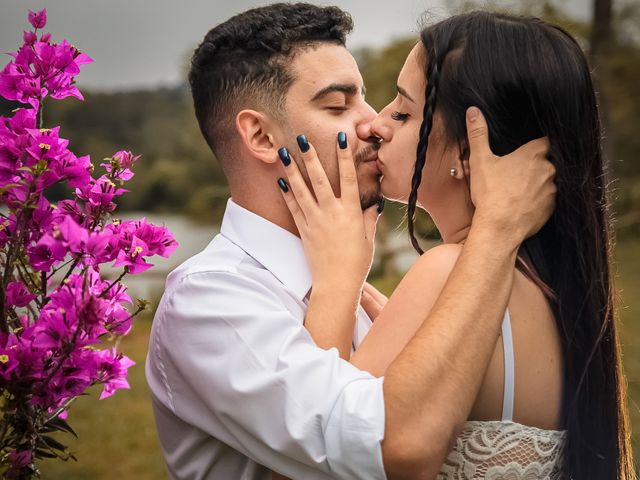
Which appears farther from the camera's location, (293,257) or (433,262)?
(293,257)

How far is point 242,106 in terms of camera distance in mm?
2639

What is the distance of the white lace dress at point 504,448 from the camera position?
6.47 ft

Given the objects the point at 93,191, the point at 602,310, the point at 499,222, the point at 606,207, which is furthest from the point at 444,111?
the point at 93,191

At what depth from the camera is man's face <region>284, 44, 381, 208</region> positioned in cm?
249

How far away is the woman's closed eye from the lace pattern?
951 mm

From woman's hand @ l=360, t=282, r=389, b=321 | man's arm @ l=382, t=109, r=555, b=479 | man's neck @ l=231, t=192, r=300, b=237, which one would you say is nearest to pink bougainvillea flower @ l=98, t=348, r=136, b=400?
man's arm @ l=382, t=109, r=555, b=479

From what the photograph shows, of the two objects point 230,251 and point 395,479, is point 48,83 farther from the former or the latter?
point 395,479

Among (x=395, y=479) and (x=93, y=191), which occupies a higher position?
(x=93, y=191)

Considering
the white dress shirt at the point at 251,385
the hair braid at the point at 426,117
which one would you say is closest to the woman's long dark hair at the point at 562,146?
the hair braid at the point at 426,117

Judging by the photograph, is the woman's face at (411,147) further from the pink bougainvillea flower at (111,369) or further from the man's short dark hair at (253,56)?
the pink bougainvillea flower at (111,369)

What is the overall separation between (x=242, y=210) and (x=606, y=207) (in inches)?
45.5

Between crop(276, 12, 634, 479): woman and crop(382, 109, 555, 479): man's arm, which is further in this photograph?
crop(276, 12, 634, 479): woman

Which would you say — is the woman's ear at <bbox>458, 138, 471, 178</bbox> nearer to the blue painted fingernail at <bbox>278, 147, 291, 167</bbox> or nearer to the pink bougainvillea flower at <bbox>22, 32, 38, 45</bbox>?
the blue painted fingernail at <bbox>278, 147, 291, 167</bbox>

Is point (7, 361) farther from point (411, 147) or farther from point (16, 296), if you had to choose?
point (411, 147)
